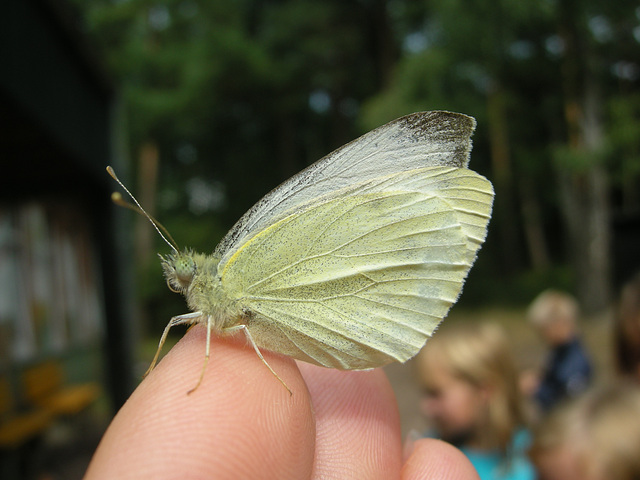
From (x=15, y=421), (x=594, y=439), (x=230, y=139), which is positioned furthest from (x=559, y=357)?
(x=230, y=139)

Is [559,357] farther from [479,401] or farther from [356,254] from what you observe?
[356,254]

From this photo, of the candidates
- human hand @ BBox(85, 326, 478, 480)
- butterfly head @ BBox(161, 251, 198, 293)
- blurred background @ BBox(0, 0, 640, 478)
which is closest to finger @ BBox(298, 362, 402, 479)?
human hand @ BBox(85, 326, 478, 480)

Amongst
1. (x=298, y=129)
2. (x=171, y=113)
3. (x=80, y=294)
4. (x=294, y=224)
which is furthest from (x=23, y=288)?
(x=298, y=129)

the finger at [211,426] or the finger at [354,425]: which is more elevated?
the finger at [211,426]

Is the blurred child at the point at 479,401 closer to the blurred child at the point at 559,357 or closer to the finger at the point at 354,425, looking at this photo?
the blurred child at the point at 559,357

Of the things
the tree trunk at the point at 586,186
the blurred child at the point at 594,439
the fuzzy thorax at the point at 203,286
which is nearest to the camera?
the fuzzy thorax at the point at 203,286

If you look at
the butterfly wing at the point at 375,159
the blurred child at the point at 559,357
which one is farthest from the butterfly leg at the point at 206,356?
the blurred child at the point at 559,357

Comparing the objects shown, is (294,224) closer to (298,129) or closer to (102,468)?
(102,468)
